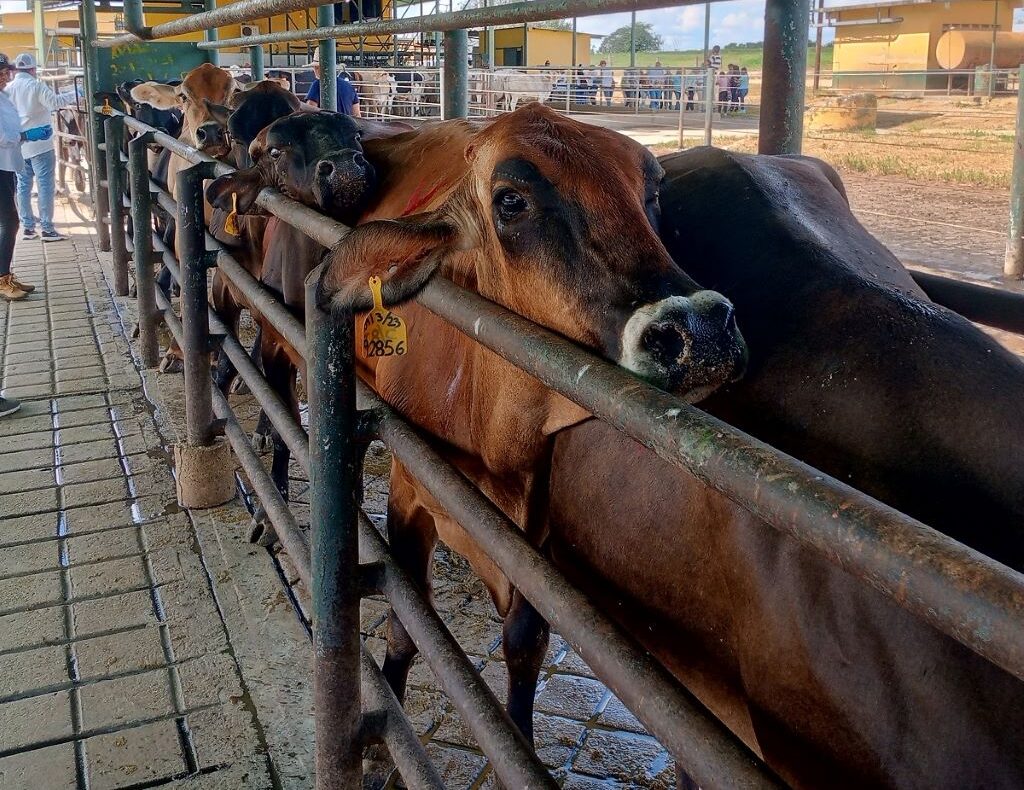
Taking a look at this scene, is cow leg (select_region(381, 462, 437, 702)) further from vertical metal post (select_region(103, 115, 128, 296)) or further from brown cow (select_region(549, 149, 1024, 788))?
vertical metal post (select_region(103, 115, 128, 296))

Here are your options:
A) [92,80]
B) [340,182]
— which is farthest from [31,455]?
[92,80]

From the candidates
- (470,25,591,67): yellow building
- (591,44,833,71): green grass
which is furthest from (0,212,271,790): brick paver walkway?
(591,44,833,71): green grass

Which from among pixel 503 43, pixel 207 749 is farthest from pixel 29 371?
pixel 503 43

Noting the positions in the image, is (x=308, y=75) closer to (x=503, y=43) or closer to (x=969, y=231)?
(x=969, y=231)

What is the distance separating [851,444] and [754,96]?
107 feet

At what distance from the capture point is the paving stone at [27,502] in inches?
168

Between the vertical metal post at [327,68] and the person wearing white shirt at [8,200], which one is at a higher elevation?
the vertical metal post at [327,68]

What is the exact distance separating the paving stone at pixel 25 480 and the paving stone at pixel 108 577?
3.15 feet

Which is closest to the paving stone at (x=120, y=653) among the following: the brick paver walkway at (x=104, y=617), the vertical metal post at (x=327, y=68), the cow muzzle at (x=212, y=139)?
the brick paver walkway at (x=104, y=617)

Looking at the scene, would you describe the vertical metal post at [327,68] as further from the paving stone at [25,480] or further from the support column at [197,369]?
the paving stone at [25,480]

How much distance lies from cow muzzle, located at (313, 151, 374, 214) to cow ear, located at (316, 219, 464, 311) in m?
1.57

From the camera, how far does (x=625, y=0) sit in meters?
1.85

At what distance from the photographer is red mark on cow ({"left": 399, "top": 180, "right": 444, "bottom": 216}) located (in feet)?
10.1

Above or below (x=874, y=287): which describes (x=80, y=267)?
below
